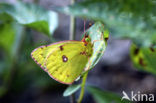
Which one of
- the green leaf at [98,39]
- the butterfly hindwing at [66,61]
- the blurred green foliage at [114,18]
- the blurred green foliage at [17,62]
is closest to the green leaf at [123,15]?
the blurred green foliage at [114,18]

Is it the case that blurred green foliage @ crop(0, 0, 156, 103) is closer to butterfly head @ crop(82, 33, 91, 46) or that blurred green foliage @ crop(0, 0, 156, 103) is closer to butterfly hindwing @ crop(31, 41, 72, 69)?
butterfly hindwing @ crop(31, 41, 72, 69)

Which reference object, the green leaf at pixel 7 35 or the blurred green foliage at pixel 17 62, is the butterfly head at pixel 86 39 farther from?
the green leaf at pixel 7 35

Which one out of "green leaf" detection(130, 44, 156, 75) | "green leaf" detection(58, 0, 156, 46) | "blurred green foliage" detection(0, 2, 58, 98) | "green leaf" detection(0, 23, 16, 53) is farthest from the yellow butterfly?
"green leaf" detection(0, 23, 16, 53)

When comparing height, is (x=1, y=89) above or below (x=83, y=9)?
below

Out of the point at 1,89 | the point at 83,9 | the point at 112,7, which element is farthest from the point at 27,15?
the point at 1,89

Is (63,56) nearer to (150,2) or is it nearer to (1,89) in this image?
(150,2)
